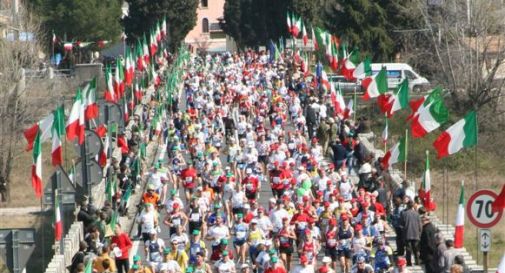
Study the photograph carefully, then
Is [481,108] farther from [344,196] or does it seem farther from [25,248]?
[25,248]

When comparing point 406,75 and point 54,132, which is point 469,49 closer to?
point 406,75

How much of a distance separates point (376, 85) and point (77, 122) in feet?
39.0

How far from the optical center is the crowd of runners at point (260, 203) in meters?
27.8

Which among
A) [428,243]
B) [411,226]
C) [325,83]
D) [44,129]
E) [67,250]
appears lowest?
[67,250]

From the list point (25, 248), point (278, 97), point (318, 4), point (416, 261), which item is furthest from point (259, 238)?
point (318, 4)

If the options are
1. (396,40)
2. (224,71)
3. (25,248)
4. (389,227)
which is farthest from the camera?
(396,40)

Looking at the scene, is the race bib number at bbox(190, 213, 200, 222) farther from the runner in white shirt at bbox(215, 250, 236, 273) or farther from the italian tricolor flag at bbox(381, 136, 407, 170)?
the runner in white shirt at bbox(215, 250, 236, 273)

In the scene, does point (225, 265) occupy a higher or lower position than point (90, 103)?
lower

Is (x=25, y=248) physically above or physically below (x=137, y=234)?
above

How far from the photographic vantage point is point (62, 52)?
286 feet

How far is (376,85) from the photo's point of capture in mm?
44406

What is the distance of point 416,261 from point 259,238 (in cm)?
299

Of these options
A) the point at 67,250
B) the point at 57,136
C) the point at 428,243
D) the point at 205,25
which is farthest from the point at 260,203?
the point at 205,25

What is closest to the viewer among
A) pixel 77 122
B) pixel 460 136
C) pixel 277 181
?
pixel 460 136
